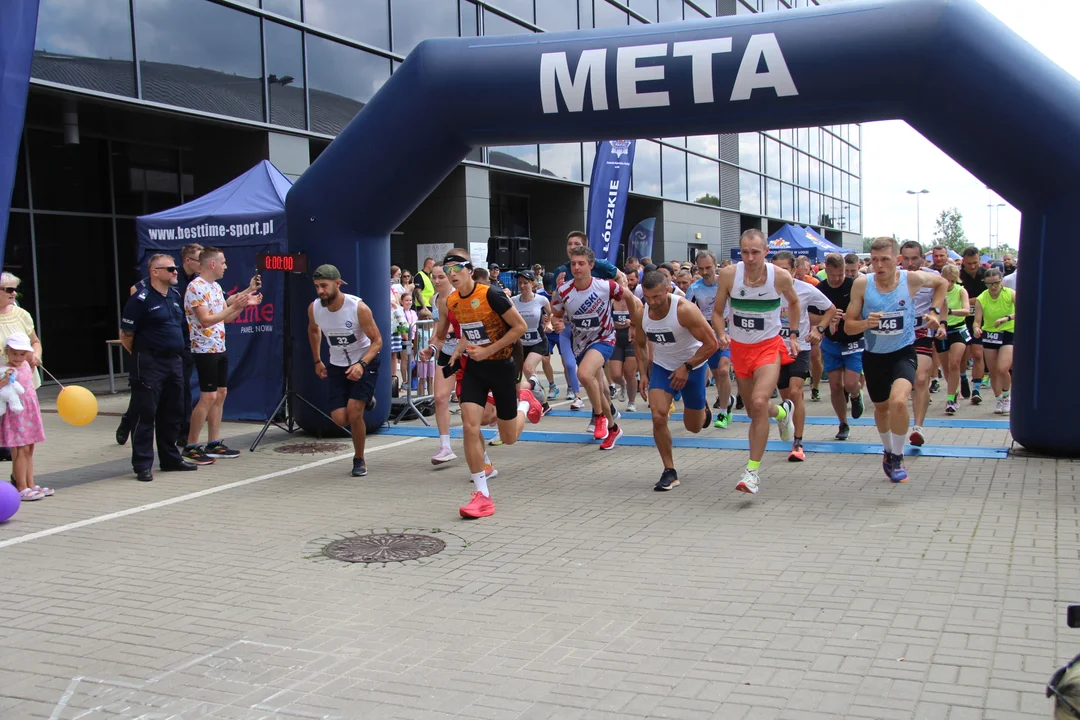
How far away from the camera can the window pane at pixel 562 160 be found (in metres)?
23.9

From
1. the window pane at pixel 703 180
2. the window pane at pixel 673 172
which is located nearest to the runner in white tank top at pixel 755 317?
the window pane at pixel 673 172

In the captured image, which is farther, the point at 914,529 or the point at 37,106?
the point at 37,106

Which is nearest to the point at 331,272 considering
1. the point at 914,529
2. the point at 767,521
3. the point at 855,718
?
the point at 767,521

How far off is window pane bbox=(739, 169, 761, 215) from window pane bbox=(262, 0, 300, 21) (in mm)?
22891

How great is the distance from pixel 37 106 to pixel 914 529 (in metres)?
14.0

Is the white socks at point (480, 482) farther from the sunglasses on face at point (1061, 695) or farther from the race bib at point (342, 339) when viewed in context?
the sunglasses on face at point (1061, 695)

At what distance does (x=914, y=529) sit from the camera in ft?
20.3

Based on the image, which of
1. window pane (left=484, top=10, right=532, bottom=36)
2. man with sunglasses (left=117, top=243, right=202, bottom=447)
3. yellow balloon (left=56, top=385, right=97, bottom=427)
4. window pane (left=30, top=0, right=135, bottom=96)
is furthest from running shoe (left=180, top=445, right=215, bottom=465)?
window pane (left=484, top=10, right=532, bottom=36)

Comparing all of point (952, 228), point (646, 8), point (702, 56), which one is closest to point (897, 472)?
point (702, 56)

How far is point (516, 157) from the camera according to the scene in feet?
74.5

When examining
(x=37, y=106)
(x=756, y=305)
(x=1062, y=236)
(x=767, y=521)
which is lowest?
(x=767, y=521)

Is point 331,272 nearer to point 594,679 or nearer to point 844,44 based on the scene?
point 844,44

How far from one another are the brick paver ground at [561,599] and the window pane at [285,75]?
31.9ft

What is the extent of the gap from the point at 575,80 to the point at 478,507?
3.96 meters
